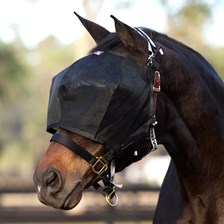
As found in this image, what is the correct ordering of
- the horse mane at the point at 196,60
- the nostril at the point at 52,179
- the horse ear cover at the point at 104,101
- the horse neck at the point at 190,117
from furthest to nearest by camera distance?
the horse mane at the point at 196,60 → the horse neck at the point at 190,117 → the horse ear cover at the point at 104,101 → the nostril at the point at 52,179

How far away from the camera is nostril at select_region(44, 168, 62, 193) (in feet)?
10.7

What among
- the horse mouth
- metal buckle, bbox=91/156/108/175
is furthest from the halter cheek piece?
the horse mouth

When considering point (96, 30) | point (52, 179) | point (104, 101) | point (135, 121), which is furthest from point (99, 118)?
point (96, 30)

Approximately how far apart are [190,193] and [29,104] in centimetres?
6081

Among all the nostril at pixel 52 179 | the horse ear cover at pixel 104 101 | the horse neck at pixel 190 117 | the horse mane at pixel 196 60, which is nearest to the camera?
the nostril at pixel 52 179

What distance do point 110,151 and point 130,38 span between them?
0.58 metres

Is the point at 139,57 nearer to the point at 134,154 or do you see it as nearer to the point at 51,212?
the point at 134,154

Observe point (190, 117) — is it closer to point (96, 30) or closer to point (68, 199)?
point (96, 30)

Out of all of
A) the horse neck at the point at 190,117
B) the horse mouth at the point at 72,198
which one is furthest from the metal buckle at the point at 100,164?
the horse neck at the point at 190,117

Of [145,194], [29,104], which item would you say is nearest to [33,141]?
[29,104]

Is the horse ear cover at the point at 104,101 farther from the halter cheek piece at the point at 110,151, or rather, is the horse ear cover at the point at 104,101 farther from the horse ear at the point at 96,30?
the horse ear at the point at 96,30

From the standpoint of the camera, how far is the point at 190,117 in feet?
12.6

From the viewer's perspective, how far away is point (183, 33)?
1121 inches

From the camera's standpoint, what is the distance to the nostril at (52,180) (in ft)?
10.7
